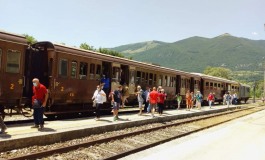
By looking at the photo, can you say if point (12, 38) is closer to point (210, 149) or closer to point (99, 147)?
point (99, 147)

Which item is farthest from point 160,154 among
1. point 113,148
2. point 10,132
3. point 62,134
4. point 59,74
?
point 59,74

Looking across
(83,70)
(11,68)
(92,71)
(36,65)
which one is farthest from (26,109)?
(92,71)

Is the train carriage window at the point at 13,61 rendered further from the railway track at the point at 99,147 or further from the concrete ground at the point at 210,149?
the concrete ground at the point at 210,149

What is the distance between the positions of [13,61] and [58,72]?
2.89 meters

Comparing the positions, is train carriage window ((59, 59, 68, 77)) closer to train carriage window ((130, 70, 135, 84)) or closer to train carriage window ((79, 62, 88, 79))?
train carriage window ((79, 62, 88, 79))

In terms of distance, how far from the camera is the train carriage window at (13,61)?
1381 centimetres

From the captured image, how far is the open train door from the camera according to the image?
51.7 feet

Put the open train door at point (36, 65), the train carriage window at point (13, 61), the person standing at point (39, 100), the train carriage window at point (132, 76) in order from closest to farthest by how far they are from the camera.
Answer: the person standing at point (39, 100)
the train carriage window at point (13, 61)
the open train door at point (36, 65)
the train carriage window at point (132, 76)

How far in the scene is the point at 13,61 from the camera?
14.0 m

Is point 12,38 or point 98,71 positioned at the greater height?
point 12,38

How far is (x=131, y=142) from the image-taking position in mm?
13742

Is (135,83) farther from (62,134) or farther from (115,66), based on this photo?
(62,134)

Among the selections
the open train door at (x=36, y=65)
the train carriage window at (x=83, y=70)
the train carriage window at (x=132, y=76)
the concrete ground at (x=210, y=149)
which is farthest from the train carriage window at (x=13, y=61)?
the train carriage window at (x=132, y=76)

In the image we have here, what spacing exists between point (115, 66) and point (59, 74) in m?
5.69
